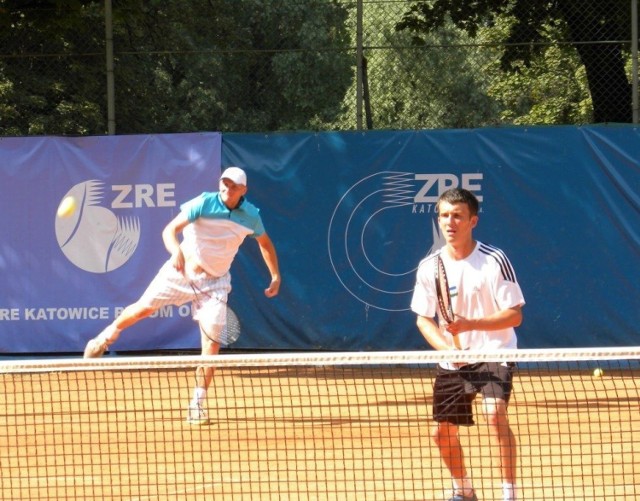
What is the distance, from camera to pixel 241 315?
1087 centimetres

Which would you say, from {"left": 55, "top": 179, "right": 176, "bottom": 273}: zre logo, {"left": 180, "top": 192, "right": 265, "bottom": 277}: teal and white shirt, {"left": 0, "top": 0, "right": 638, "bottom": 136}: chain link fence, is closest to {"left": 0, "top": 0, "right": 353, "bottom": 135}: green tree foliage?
{"left": 0, "top": 0, "right": 638, "bottom": 136}: chain link fence

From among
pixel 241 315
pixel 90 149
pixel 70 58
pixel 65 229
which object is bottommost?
pixel 241 315

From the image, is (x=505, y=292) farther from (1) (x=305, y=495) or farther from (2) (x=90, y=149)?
(2) (x=90, y=149)

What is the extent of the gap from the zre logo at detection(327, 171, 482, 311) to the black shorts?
553 centimetres

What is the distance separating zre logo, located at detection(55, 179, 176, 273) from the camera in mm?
10977

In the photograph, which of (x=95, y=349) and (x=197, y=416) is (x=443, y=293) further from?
(x=95, y=349)

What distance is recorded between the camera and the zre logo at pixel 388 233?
418 inches

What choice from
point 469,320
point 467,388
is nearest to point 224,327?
point 467,388

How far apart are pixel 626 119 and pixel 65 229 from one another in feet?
19.3

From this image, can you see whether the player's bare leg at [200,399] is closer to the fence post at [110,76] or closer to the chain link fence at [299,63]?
the fence post at [110,76]

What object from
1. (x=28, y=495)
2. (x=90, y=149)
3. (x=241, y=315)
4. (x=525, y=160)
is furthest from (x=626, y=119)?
(x=28, y=495)

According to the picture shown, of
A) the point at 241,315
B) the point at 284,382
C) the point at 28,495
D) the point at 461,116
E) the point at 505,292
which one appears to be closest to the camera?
the point at 505,292

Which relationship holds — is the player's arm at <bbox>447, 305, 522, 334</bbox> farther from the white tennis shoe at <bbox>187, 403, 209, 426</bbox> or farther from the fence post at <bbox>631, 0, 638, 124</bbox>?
the fence post at <bbox>631, 0, 638, 124</bbox>

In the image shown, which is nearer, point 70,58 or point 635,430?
point 635,430
